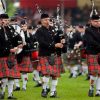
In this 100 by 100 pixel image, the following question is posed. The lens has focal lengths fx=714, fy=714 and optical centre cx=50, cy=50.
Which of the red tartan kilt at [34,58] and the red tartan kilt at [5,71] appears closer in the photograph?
the red tartan kilt at [5,71]

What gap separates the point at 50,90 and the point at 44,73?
26.9 inches

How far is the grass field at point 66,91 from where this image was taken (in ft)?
57.5

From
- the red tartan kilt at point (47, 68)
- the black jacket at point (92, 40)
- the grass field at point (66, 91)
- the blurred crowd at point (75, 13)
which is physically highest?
the black jacket at point (92, 40)

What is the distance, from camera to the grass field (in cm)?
1752

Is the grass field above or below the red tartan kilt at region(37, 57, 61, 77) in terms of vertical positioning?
below

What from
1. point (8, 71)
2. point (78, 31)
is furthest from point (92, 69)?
point (78, 31)

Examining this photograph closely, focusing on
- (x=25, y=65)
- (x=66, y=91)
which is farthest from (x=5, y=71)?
(x=66, y=91)

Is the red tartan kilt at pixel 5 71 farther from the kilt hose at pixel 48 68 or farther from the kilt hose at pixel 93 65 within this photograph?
the kilt hose at pixel 93 65

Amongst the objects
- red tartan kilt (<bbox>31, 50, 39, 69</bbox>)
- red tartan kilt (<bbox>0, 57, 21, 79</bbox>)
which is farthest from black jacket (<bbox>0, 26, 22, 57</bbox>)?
red tartan kilt (<bbox>31, 50, 39, 69</bbox>)

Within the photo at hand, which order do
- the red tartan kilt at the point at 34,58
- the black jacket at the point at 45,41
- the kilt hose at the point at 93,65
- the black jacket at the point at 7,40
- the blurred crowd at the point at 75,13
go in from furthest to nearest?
the blurred crowd at the point at 75,13 → the red tartan kilt at the point at 34,58 → the kilt hose at the point at 93,65 → the black jacket at the point at 45,41 → the black jacket at the point at 7,40

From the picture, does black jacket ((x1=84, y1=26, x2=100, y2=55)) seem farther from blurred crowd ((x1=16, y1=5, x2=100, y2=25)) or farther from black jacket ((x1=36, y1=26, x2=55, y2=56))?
blurred crowd ((x1=16, y1=5, x2=100, y2=25))

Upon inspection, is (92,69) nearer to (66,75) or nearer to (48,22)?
(48,22)

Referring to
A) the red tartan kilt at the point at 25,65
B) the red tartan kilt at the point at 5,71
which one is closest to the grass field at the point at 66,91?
the red tartan kilt at the point at 25,65

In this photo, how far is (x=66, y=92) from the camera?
18859 millimetres
